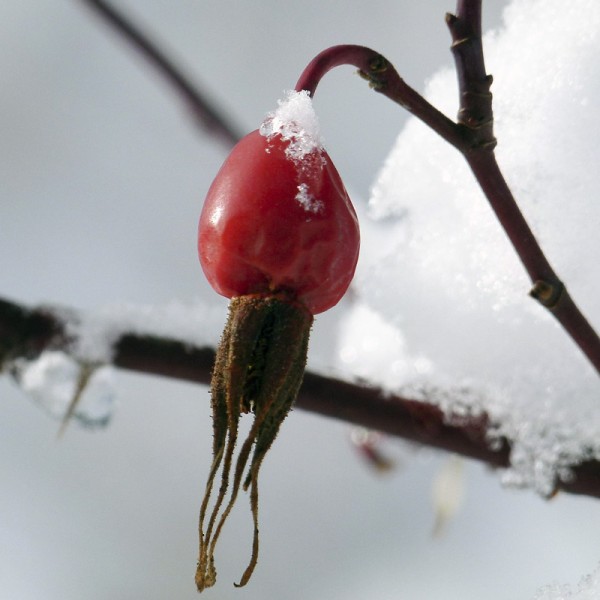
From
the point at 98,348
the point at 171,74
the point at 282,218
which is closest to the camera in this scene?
the point at 282,218

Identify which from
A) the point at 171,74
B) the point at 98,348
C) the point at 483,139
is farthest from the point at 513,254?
the point at 171,74

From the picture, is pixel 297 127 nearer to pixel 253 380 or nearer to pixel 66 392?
pixel 253 380

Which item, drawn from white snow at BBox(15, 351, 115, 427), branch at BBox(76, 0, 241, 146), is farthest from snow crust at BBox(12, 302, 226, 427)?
branch at BBox(76, 0, 241, 146)

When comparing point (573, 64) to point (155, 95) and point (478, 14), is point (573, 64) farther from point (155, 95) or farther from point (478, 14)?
point (155, 95)

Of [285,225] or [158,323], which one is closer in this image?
[285,225]

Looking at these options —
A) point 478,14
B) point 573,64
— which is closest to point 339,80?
point 573,64

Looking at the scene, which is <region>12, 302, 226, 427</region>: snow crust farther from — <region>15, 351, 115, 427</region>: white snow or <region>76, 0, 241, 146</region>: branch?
<region>76, 0, 241, 146</region>: branch
